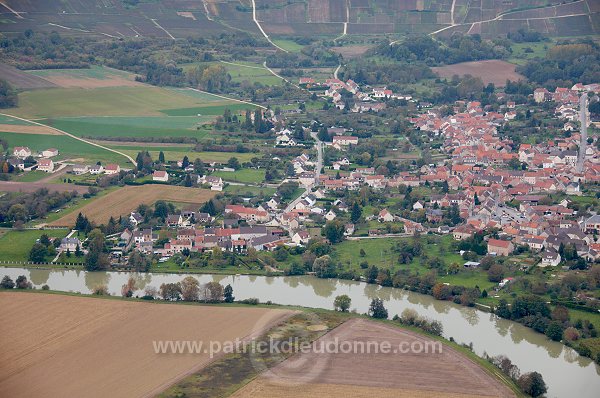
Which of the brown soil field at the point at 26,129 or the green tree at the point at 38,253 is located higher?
the brown soil field at the point at 26,129

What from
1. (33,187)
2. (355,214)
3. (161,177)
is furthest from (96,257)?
(161,177)

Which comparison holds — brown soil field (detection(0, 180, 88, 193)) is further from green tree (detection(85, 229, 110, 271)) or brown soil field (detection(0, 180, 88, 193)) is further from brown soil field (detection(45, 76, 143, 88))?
brown soil field (detection(45, 76, 143, 88))

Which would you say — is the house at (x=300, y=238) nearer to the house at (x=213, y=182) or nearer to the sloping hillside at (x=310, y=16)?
the house at (x=213, y=182)

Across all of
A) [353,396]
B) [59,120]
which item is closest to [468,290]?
[353,396]

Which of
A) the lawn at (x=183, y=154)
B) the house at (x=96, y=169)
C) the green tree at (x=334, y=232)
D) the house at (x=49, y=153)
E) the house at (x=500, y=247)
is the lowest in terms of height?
the house at (x=500, y=247)

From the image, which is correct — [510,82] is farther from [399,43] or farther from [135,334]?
[135,334]

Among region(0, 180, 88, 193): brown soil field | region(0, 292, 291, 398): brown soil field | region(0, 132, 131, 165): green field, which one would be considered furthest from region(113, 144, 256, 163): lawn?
region(0, 292, 291, 398): brown soil field

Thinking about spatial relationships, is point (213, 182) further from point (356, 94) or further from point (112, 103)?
point (356, 94)

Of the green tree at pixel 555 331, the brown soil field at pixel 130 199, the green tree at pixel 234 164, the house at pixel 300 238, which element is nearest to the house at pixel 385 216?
the house at pixel 300 238
